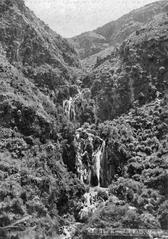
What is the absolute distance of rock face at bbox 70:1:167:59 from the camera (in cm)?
10475

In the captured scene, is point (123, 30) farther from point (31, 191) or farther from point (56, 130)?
point (31, 191)

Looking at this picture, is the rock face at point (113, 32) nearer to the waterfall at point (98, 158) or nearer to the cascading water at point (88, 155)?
the cascading water at point (88, 155)

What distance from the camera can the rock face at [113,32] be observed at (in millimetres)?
104750

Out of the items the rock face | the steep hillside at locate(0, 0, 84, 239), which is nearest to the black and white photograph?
the steep hillside at locate(0, 0, 84, 239)

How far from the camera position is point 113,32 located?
11962cm

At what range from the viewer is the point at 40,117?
162ft

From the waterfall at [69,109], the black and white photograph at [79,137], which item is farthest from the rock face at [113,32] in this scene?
the waterfall at [69,109]

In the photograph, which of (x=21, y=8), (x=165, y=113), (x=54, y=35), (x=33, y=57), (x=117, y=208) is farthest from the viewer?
(x=54, y=35)

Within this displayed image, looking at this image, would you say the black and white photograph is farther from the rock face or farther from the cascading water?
the rock face

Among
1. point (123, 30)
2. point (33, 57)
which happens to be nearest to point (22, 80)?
point (33, 57)

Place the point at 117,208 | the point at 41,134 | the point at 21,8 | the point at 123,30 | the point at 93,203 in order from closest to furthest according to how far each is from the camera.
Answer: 1. the point at 117,208
2. the point at 93,203
3. the point at 41,134
4. the point at 21,8
5. the point at 123,30

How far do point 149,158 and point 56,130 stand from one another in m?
13.5

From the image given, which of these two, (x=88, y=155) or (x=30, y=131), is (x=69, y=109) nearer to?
(x=88, y=155)

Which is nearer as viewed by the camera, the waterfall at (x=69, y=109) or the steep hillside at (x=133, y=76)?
the waterfall at (x=69, y=109)
